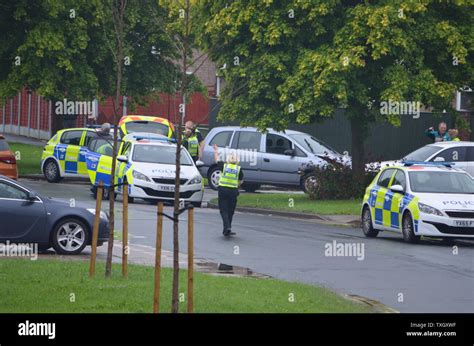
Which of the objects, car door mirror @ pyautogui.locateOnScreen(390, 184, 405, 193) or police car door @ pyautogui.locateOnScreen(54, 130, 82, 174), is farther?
police car door @ pyautogui.locateOnScreen(54, 130, 82, 174)

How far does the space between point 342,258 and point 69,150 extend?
16.4m

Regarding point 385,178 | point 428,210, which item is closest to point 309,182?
point 385,178

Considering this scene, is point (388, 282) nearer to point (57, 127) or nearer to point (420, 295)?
point (420, 295)

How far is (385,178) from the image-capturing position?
24.4 metres

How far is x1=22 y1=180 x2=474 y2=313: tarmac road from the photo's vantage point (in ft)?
53.4

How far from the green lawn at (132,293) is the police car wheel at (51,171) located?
745 inches

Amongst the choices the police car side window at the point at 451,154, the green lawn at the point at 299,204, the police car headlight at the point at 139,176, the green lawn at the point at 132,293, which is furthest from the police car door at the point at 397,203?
the police car headlight at the point at 139,176

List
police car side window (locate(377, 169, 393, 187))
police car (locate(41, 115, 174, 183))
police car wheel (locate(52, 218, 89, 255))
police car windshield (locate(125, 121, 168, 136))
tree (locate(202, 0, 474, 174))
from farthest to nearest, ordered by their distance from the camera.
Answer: police car windshield (locate(125, 121, 168, 136))
police car (locate(41, 115, 174, 183))
tree (locate(202, 0, 474, 174))
police car side window (locate(377, 169, 393, 187))
police car wheel (locate(52, 218, 89, 255))

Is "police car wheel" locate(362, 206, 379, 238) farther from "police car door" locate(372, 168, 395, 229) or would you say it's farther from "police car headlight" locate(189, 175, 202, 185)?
"police car headlight" locate(189, 175, 202, 185)

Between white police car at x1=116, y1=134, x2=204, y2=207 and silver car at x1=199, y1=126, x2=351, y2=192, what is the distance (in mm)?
4251

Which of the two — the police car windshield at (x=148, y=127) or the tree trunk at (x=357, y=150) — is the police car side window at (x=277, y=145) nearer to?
the tree trunk at (x=357, y=150)

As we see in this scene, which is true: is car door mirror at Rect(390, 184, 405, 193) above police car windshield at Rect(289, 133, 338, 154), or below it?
below

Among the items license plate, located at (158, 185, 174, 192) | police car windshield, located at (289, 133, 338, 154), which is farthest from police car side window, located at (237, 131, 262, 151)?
license plate, located at (158, 185, 174, 192)
